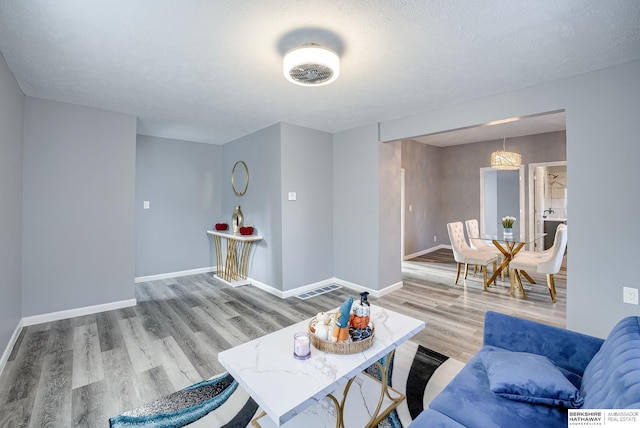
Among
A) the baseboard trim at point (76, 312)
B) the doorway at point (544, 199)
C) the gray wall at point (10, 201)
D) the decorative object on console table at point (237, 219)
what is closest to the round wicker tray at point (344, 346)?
the gray wall at point (10, 201)

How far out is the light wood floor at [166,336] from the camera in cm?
186

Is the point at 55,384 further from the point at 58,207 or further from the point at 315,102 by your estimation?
the point at 315,102

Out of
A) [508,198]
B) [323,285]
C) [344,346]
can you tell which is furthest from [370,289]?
[508,198]

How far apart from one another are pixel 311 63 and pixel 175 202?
3.93 metres

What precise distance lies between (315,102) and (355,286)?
100.0 inches

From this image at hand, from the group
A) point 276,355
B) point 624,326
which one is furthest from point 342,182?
point 624,326

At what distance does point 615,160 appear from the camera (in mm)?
2279

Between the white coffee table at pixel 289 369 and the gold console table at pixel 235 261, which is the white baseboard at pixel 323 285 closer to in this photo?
the gold console table at pixel 235 261

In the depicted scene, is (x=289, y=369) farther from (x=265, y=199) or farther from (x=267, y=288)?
(x=265, y=199)

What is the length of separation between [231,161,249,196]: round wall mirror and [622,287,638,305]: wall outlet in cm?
432

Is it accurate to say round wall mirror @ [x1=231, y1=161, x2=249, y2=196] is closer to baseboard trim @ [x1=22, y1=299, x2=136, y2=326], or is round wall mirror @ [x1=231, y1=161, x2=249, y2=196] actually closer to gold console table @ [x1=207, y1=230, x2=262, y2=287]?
gold console table @ [x1=207, y1=230, x2=262, y2=287]

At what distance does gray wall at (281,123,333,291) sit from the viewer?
12.9 feet

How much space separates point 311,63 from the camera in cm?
195

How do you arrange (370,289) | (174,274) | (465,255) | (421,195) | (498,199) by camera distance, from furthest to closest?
(421,195) → (498,199) → (174,274) → (465,255) → (370,289)
